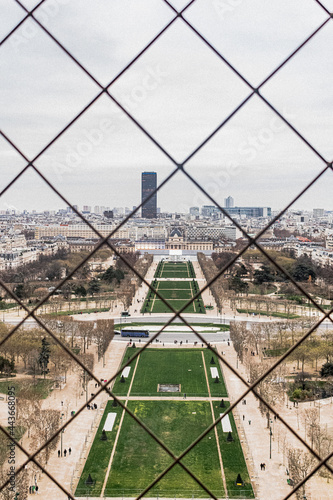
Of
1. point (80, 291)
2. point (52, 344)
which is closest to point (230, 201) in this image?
point (80, 291)

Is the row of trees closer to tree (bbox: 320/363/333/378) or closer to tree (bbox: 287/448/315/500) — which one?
tree (bbox: 320/363/333/378)

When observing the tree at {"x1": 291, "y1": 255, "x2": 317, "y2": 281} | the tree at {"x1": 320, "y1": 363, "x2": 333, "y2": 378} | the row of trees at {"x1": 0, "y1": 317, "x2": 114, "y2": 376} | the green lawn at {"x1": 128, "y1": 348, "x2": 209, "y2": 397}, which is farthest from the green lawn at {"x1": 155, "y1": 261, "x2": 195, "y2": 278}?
the tree at {"x1": 320, "y1": 363, "x2": 333, "y2": 378}

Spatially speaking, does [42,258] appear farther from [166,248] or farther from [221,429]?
[221,429]

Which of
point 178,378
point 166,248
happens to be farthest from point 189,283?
point 166,248

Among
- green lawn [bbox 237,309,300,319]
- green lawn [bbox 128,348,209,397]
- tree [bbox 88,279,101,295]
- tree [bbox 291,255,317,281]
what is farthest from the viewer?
tree [bbox 291,255,317,281]

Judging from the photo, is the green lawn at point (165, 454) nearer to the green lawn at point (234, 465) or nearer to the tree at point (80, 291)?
the green lawn at point (234, 465)

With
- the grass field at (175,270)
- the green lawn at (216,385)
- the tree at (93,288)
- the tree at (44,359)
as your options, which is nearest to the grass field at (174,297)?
the tree at (93,288)
